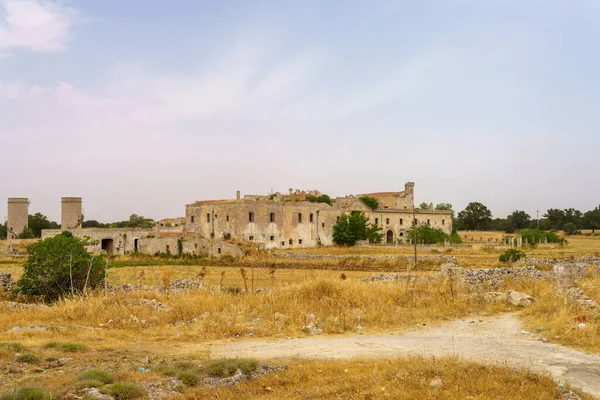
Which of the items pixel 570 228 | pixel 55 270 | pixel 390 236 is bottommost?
pixel 55 270

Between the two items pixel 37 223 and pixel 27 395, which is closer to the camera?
pixel 27 395

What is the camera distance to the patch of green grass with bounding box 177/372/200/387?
7752 mm

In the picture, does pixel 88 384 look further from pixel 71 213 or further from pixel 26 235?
pixel 26 235

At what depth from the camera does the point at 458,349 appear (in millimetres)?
10055

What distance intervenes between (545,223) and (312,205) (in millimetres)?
70750

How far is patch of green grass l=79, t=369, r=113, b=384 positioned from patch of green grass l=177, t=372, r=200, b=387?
1.05 metres

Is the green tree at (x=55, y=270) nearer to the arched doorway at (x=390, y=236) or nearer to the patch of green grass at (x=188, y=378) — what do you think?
the patch of green grass at (x=188, y=378)

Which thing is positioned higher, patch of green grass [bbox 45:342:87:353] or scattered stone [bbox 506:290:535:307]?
scattered stone [bbox 506:290:535:307]

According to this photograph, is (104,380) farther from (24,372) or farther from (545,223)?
(545,223)

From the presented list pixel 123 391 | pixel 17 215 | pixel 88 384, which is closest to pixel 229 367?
pixel 123 391

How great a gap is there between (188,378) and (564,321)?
28.4ft

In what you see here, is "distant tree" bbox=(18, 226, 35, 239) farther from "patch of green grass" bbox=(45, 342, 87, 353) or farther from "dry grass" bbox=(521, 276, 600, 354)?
"dry grass" bbox=(521, 276, 600, 354)

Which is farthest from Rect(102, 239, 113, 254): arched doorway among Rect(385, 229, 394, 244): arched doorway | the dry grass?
the dry grass

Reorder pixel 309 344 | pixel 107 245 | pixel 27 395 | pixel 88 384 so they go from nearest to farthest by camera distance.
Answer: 1. pixel 27 395
2. pixel 88 384
3. pixel 309 344
4. pixel 107 245
